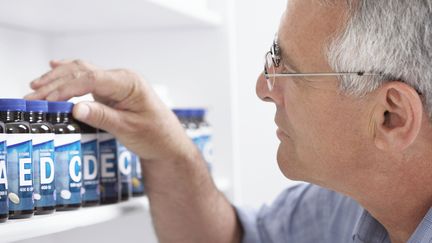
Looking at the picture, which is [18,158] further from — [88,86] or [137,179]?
[137,179]

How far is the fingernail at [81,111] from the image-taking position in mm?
1185

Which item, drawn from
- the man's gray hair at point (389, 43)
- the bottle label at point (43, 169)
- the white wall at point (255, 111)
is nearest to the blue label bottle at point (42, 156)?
the bottle label at point (43, 169)

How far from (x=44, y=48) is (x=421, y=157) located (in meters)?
0.91

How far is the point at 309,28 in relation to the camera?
1.21 meters

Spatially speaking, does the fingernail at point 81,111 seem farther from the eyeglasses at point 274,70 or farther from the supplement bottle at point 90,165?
the eyeglasses at point 274,70

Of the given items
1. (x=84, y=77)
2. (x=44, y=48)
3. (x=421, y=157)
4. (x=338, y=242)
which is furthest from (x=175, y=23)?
(x=421, y=157)

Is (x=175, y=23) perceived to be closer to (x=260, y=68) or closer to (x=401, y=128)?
(x=260, y=68)

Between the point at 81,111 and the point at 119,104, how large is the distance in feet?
0.45

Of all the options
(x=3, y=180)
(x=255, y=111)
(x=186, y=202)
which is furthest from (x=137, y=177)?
(x=255, y=111)

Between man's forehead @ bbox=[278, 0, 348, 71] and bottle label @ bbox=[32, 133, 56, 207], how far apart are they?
1.33 ft

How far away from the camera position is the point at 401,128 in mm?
1172

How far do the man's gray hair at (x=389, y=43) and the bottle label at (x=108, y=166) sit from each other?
0.41 metres

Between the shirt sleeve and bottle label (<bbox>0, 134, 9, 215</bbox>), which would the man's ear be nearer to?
the shirt sleeve

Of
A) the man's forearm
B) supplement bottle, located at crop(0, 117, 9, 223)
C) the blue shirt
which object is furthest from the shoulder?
supplement bottle, located at crop(0, 117, 9, 223)
